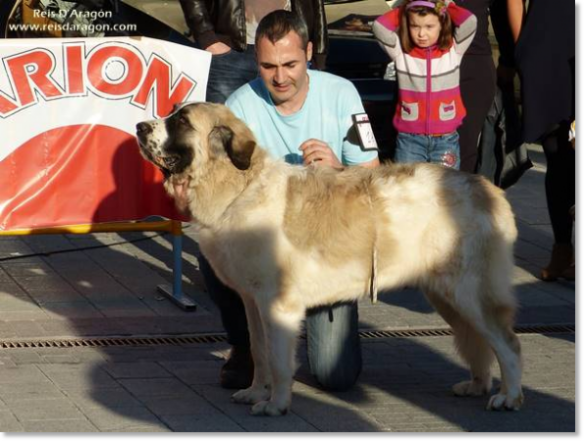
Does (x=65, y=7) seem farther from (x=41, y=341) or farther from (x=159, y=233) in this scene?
(x=41, y=341)

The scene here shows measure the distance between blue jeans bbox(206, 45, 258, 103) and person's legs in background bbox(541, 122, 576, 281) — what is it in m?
2.14

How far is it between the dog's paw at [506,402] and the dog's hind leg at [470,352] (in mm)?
242

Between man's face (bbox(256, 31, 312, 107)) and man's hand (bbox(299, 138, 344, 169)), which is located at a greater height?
man's face (bbox(256, 31, 312, 107))

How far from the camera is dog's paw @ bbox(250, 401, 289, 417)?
19.5ft

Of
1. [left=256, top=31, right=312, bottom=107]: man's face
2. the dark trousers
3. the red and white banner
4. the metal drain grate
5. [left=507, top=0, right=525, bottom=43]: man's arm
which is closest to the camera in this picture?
[left=256, top=31, right=312, bottom=107]: man's face

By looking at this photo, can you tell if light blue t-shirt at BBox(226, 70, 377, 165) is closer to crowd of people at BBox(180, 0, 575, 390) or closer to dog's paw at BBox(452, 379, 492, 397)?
crowd of people at BBox(180, 0, 575, 390)

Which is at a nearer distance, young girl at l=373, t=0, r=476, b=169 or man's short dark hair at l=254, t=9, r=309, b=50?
man's short dark hair at l=254, t=9, r=309, b=50

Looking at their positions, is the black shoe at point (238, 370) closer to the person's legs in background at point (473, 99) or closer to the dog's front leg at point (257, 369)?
the dog's front leg at point (257, 369)

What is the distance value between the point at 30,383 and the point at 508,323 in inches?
94.5

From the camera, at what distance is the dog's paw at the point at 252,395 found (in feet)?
20.2

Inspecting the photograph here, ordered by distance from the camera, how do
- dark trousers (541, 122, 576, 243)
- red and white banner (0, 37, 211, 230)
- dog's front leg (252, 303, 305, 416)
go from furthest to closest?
1. dark trousers (541, 122, 576, 243)
2. red and white banner (0, 37, 211, 230)
3. dog's front leg (252, 303, 305, 416)

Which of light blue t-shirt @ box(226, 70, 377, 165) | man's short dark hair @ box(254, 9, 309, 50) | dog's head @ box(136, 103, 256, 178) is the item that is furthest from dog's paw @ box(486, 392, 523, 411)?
man's short dark hair @ box(254, 9, 309, 50)

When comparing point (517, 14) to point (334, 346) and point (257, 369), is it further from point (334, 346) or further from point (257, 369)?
point (257, 369)

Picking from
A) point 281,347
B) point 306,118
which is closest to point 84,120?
point 306,118
